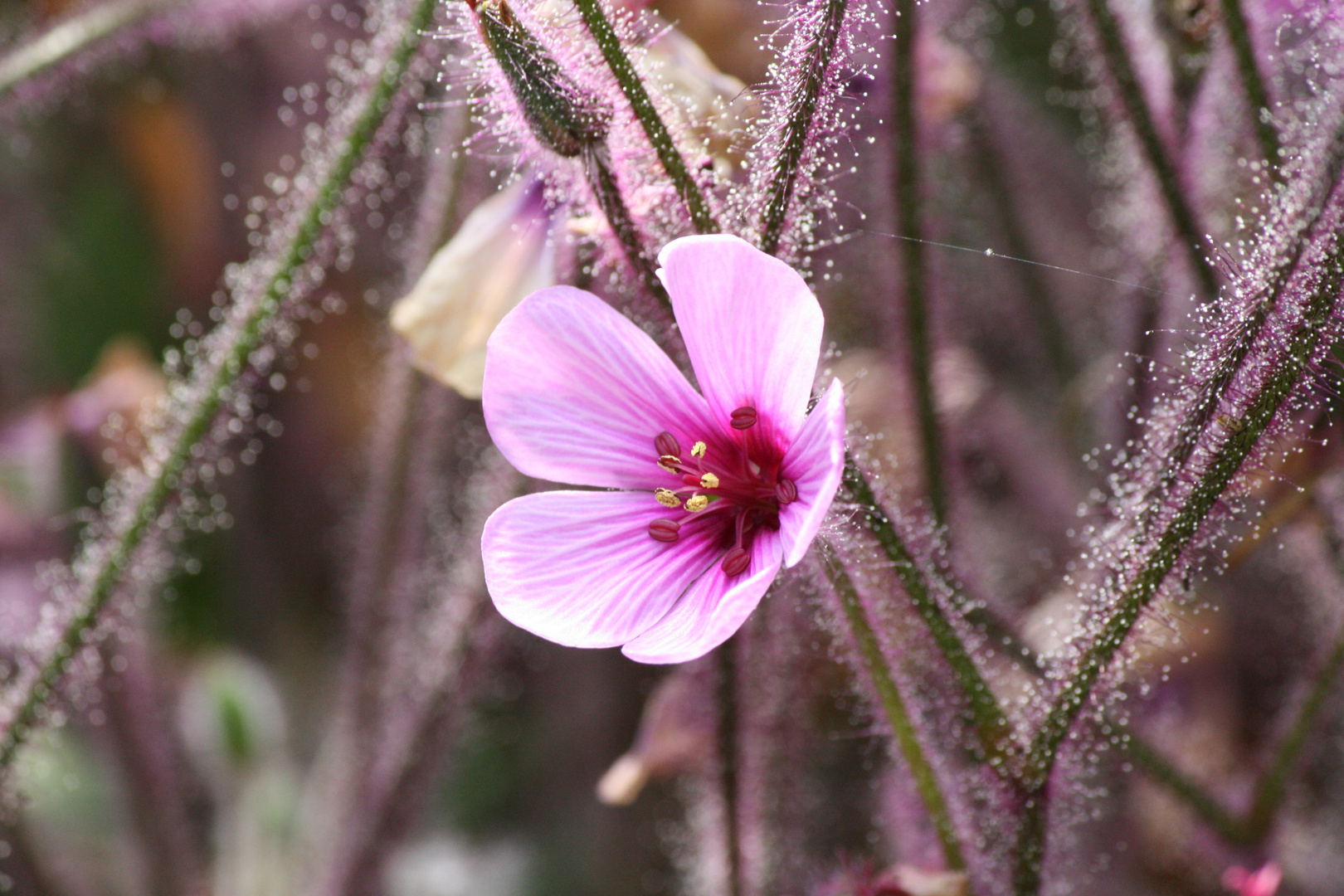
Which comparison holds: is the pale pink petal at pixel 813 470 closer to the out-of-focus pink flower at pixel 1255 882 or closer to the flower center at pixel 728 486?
the flower center at pixel 728 486

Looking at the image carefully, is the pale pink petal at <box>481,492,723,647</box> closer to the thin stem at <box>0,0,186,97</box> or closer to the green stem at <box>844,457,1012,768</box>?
the green stem at <box>844,457,1012,768</box>

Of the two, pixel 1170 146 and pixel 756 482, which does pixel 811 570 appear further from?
pixel 1170 146

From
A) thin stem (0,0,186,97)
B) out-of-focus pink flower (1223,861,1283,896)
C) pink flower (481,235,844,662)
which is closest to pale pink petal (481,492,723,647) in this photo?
pink flower (481,235,844,662)

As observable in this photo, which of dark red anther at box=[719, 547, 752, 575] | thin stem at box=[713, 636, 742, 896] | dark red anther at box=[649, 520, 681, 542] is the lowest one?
thin stem at box=[713, 636, 742, 896]

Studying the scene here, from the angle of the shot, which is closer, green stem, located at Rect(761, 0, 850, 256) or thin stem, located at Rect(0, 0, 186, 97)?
green stem, located at Rect(761, 0, 850, 256)

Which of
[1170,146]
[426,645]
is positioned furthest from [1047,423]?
[426,645]

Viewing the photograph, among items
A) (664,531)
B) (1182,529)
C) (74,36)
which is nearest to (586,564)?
(664,531)

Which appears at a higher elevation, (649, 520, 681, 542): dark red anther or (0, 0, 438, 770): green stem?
(0, 0, 438, 770): green stem
